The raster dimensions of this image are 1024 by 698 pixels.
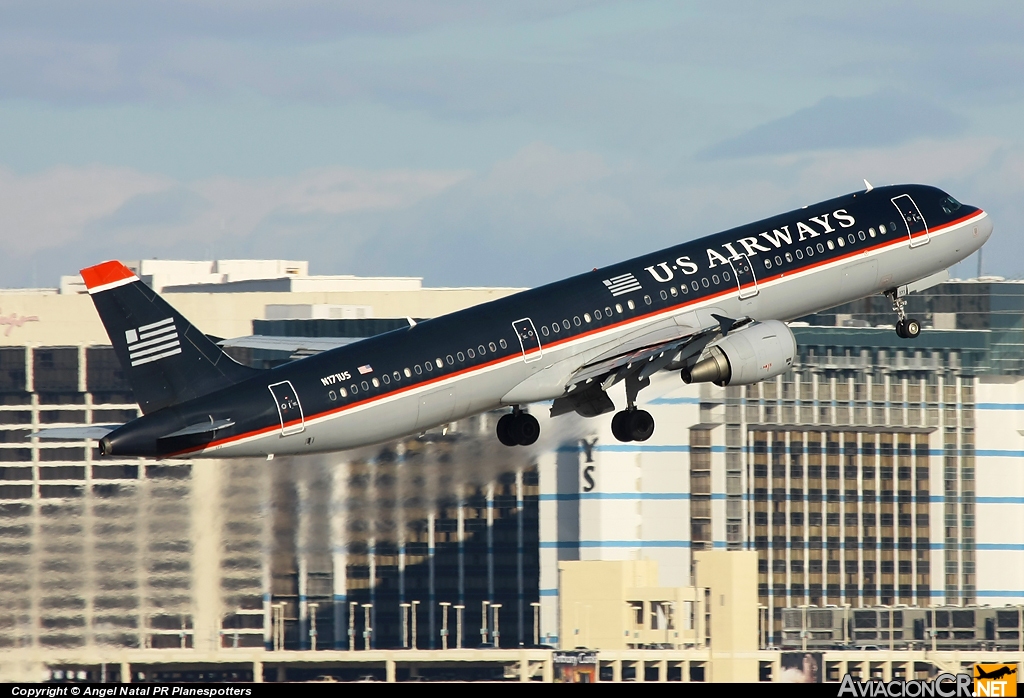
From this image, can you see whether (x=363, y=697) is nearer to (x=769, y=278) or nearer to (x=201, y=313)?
(x=769, y=278)

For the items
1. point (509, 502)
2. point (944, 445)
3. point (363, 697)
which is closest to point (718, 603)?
point (509, 502)

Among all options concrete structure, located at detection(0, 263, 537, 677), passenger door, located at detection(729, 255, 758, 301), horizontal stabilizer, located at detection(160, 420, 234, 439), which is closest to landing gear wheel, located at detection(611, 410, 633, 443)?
passenger door, located at detection(729, 255, 758, 301)

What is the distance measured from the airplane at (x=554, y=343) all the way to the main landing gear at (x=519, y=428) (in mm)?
49

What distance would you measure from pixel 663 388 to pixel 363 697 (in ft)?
316

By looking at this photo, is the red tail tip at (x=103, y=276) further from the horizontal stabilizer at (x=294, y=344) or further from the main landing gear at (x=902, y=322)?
the main landing gear at (x=902, y=322)

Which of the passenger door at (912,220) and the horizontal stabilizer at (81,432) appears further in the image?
the passenger door at (912,220)

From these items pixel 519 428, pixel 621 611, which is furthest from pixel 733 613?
pixel 519 428

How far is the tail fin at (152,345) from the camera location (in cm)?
4519

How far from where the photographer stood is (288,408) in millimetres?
46438

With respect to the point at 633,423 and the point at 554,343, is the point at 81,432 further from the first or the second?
the point at 633,423

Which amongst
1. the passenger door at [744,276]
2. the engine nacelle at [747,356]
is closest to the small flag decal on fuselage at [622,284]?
the engine nacelle at [747,356]

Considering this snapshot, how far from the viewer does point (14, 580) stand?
2623 inches

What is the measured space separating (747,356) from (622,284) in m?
4.15

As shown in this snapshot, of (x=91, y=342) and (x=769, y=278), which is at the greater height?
(x=91, y=342)
